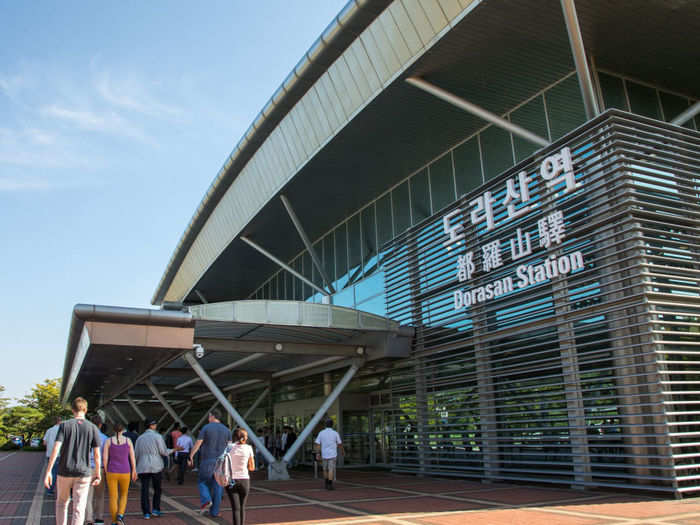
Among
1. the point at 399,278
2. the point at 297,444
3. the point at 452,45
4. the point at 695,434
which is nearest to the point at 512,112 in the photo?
the point at 452,45

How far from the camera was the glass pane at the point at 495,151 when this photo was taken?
51.7 ft

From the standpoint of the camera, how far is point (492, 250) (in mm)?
13867

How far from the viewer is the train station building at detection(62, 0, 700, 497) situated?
1073cm

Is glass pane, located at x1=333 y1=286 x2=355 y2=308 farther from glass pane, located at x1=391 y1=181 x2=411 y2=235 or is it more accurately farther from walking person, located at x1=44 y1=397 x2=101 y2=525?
walking person, located at x1=44 y1=397 x2=101 y2=525

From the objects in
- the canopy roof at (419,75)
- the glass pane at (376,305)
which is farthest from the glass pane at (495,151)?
the glass pane at (376,305)

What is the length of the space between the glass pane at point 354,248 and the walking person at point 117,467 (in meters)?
14.7

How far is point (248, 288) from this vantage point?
34438 millimetres

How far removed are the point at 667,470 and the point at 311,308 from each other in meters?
8.54

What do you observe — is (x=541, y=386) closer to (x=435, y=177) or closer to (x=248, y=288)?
(x=435, y=177)

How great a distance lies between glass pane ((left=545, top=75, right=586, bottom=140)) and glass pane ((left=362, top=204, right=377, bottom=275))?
27.8ft

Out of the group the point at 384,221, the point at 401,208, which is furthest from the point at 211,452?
the point at 384,221

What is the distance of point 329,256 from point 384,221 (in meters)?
4.61

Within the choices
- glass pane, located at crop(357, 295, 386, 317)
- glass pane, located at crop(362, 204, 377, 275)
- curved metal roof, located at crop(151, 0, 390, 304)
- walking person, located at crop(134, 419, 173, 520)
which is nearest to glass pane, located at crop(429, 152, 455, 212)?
glass pane, located at crop(362, 204, 377, 275)

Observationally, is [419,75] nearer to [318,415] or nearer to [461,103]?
[461,103]
